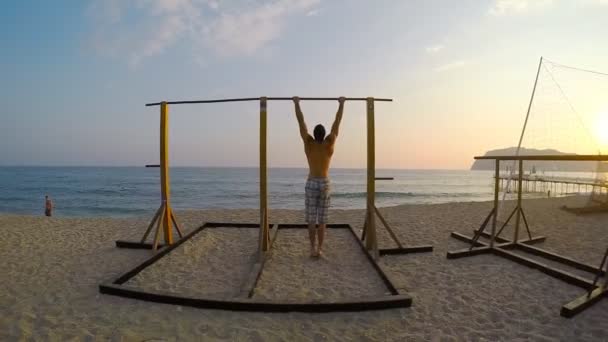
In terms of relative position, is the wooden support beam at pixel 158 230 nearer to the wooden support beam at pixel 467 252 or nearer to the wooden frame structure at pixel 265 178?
the wooden frame structure at pixel 265 178

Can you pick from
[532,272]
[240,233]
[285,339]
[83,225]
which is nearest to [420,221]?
[532,272]

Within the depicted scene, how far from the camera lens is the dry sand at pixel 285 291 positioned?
2.80 metres

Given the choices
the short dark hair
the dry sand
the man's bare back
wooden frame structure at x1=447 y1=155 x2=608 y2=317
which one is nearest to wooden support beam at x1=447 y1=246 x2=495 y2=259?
wooden frame structure at x1=447 y1=155 x2=608 y2=317

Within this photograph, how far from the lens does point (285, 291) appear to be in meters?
3.70

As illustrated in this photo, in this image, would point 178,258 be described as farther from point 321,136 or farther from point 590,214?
point 590,214

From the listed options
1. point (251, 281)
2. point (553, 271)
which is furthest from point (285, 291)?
point (553, 271)

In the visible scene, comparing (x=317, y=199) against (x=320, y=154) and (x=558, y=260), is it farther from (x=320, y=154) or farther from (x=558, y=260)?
(x=558, y=260)

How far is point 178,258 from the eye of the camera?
4992mm

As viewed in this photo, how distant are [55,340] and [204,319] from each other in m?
1.20

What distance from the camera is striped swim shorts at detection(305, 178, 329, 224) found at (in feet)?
15.0

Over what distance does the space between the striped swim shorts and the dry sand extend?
75 centimetres

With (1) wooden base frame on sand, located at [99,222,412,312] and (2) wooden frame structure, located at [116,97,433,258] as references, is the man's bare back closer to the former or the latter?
(2) wooden frame structure, located at [116,97,433,258]

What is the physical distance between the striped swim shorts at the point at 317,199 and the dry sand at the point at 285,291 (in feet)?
2.45

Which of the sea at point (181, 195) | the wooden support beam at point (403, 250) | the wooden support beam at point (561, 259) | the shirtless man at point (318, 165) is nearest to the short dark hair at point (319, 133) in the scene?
the shirtless man at point (318, 165)
